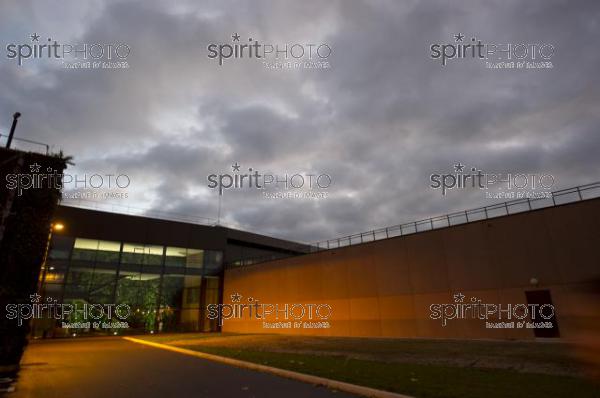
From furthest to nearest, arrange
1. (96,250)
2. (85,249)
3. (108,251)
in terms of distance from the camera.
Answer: (108,251) < (96,250) < (85,249)

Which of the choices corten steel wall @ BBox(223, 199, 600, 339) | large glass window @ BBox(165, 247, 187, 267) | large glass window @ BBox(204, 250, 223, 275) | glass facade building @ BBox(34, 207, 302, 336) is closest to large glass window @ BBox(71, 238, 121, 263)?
glass facade building @ BBox(34, 207, 302, 336)

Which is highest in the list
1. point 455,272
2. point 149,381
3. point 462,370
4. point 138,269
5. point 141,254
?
point 141,254

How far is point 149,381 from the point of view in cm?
1050

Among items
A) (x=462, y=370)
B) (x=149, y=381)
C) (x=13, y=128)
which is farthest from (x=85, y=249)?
(x=462, y=370)

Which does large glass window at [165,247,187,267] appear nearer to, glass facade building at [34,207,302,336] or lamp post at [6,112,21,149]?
glass facade building at [34,207,302,336]

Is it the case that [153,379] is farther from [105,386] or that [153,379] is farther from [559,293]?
[559,293]

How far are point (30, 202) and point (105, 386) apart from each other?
9.04 metres

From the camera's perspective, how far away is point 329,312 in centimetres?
2878

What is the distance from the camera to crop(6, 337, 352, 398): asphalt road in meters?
8.84

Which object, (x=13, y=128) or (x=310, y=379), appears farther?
(x=13, y=128)

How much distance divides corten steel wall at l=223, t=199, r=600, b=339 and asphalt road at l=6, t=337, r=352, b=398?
480 inches

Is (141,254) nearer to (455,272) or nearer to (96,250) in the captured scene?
(96,250)

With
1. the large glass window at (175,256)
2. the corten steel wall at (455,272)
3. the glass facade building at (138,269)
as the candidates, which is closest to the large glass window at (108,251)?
the glass facade building at (138,269)

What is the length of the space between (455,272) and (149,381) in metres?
18.0
